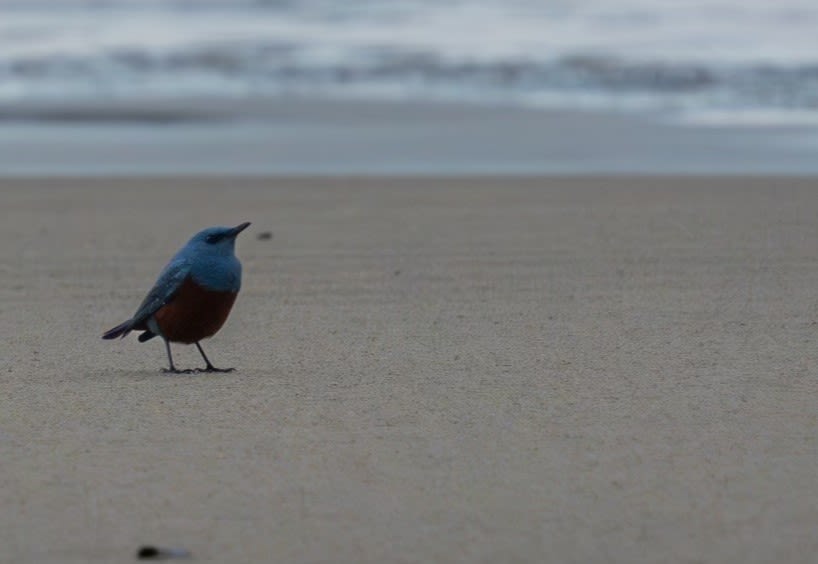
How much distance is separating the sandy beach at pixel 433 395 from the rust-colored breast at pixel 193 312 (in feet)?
0.63

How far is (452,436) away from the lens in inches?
206

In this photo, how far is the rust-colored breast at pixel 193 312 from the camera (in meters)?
6.04

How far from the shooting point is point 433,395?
19.1ft

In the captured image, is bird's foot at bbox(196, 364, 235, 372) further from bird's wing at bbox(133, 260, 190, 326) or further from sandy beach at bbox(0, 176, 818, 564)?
bird's wing at bbox(133, 260, 190, 326)

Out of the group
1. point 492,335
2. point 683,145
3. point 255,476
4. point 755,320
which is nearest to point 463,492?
point 255,476

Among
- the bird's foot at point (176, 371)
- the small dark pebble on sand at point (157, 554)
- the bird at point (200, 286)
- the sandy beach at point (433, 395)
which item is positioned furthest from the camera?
the bird's foot at point (176, 371)

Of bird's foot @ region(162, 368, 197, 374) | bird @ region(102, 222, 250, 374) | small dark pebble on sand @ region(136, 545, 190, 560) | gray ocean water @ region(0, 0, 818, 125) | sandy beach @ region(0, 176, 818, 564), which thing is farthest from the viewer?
gray ocean water @ region(0, 0, 818, 125)

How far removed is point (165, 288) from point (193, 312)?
137 mm

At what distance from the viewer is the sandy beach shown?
4305 mm

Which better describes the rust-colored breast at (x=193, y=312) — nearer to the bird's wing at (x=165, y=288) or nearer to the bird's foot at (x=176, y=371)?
the bird's wing at (x=165, y=288)

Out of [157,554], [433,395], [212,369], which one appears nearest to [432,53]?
[212,369]

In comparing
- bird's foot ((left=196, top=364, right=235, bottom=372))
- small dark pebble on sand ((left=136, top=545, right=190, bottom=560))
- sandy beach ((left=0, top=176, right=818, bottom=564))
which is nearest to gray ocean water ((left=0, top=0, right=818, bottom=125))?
sandy beach ((left=0, top=176, right=818, bottom=564))

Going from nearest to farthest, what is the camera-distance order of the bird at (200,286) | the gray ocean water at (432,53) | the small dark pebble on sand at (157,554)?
the small dark pebble on sand at (157,554) < the bird at (200,286) < the gray ocean water at (432,53)

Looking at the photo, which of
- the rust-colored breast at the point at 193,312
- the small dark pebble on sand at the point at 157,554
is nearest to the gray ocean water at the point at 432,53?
the rust-colored breast at the point at 193,312
